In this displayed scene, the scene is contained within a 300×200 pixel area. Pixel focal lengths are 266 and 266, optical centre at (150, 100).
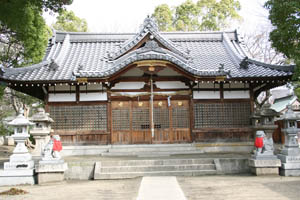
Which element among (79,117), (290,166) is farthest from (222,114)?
(79,117)

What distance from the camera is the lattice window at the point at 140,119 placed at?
13.3 metres

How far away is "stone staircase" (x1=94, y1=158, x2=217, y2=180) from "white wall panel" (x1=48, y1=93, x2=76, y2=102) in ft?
14.8

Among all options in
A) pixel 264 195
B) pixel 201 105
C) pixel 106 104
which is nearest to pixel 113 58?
pixel 106 104

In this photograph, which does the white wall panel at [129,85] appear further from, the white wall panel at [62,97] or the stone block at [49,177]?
the stone block at [49,177]

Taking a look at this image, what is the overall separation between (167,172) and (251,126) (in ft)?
19.1

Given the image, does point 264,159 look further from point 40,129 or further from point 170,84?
point 40,129

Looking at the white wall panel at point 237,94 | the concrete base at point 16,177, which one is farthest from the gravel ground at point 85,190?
the white wall panel at point 237,94

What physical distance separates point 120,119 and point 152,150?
223cm

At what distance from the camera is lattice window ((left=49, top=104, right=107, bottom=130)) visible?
516 inches

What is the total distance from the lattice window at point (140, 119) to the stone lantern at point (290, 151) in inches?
242

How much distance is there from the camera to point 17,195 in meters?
7.36

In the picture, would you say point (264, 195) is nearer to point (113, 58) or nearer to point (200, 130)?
point (200, 130)

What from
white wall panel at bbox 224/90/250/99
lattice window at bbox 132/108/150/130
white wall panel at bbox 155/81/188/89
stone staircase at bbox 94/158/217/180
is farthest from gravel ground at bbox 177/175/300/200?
white wall panel at bbox 155/81/188/89

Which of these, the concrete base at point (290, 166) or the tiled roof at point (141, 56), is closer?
the concrete base at point (290, 166)
